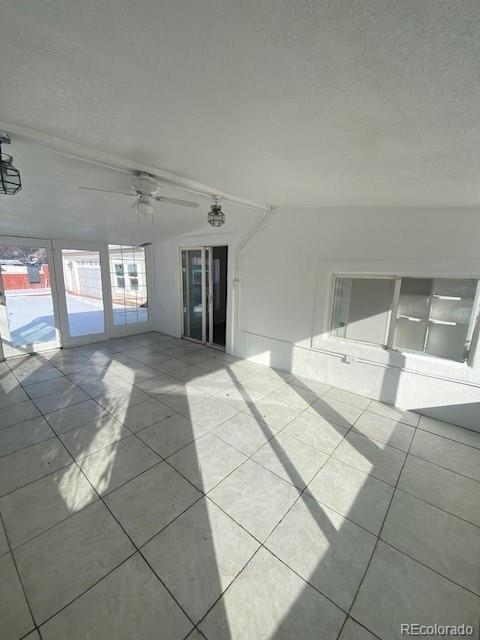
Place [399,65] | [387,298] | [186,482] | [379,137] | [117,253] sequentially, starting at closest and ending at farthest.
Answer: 1. [399,65]
2. [379,137]
3. [186,482]
4. [387,298]
5. [117,253]

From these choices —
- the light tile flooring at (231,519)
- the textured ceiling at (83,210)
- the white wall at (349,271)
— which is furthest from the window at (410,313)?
the textured ceiling at (83,210)

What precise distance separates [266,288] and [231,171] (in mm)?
2082

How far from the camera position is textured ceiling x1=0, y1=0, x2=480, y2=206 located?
2.29 feet

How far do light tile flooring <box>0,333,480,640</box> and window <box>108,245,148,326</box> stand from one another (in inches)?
111

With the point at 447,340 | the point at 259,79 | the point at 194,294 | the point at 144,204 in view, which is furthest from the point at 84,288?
the point at 447,340

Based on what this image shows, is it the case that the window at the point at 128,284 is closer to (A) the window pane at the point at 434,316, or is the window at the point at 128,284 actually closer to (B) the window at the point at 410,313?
(B) the window at the point at 410,313

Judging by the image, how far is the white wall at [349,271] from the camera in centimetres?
250

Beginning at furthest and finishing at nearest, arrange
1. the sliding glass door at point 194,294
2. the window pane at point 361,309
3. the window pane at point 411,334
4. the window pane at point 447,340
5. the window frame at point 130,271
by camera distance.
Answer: the window frame at point 130,271
the sliding glass door at point 194,294
the window pane at point 361,309
the window pane at point 411,334
the window pane at point 447,340

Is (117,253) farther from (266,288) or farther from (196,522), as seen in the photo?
(196,522)

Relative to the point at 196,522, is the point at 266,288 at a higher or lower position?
higher

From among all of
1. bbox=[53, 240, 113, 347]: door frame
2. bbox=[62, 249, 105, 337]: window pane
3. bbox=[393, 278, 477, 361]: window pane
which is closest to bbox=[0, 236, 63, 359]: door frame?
bbox=[53, 240, 113, 347]: door frame

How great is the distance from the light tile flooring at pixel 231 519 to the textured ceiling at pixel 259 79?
7.15ft

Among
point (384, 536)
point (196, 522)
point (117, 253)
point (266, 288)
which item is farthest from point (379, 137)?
point (117, 253)

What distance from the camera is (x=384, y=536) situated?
4.97 feet
